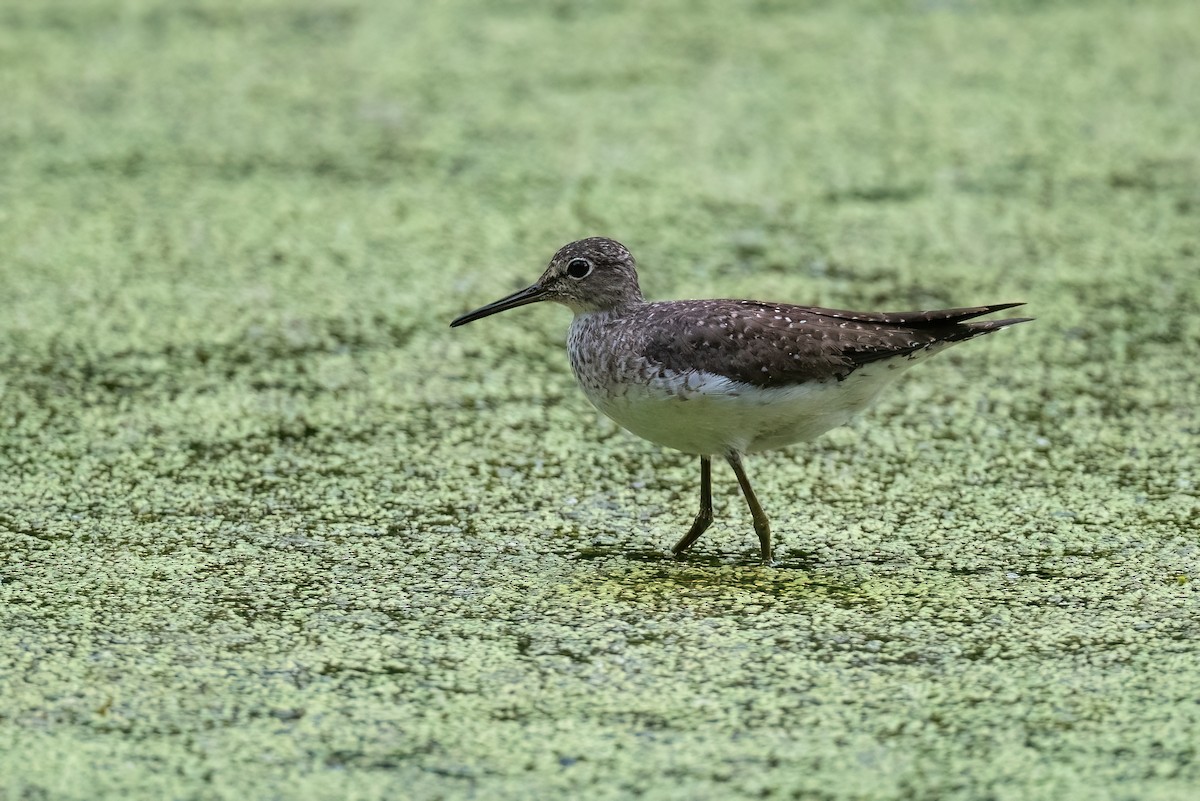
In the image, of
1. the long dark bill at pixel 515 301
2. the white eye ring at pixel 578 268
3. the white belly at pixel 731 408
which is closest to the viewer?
the white belly at pixel 731 408

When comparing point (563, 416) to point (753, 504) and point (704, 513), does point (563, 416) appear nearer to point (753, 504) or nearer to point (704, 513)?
point (704, 513)

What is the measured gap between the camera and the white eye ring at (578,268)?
3883 millimetres

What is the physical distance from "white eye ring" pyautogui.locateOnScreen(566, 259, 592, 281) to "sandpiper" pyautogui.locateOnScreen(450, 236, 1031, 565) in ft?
0.58

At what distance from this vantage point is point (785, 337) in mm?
3588

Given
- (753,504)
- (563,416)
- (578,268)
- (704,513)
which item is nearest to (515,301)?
(578,268)

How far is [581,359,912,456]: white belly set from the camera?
351 centimetres

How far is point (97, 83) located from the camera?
680 cm

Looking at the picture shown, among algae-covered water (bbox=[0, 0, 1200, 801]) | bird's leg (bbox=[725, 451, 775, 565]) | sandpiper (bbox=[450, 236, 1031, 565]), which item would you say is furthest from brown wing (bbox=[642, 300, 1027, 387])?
algae-covered water (bbox=[0, 0, 1200, 801])

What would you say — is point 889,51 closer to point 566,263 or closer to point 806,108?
point 806,108

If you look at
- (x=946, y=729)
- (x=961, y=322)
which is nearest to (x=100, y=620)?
(x=946, y=729)

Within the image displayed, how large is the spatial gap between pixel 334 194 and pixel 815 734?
3.60 m

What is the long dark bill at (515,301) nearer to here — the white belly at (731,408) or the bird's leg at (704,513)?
the white belly at (731,408)

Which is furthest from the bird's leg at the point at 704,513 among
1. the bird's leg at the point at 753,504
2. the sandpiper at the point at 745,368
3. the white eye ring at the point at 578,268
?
the white eye ring at the point at 578,268

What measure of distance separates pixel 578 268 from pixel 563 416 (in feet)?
2.57
